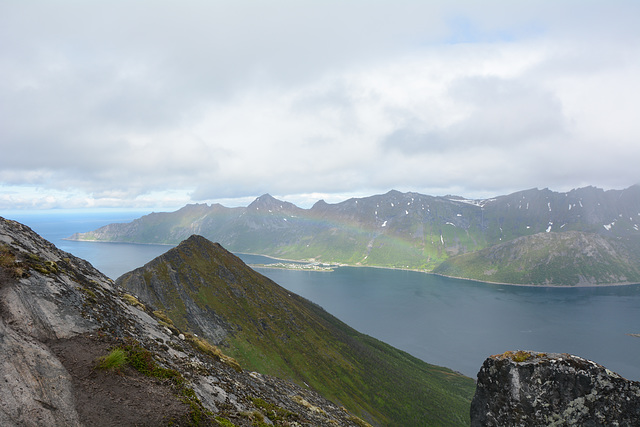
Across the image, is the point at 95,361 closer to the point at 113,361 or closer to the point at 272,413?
the point at 113,361

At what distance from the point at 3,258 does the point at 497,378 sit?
27945 mm

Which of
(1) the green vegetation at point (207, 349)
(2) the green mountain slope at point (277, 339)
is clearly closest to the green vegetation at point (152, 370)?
(1) the green vegetation at point (207, 349)

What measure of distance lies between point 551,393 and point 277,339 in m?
82.9

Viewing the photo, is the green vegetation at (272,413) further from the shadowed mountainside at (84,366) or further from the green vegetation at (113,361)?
the green vegetation at (113,361)

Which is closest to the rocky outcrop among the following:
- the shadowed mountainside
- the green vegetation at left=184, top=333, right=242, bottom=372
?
the shadowed mountainside

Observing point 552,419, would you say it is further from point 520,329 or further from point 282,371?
point 520,329

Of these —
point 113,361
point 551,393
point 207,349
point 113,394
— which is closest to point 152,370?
point 113,361

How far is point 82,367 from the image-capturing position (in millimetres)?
12172

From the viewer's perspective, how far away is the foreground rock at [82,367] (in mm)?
10438

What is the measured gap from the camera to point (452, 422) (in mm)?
97688

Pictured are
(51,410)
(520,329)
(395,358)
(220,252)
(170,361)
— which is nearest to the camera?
(51,410)

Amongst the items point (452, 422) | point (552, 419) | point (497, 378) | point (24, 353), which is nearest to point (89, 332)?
point (24, 353)

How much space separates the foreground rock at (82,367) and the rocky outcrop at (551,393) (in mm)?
13262

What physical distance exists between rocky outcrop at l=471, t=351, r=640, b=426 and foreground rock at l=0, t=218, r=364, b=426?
1326cm
